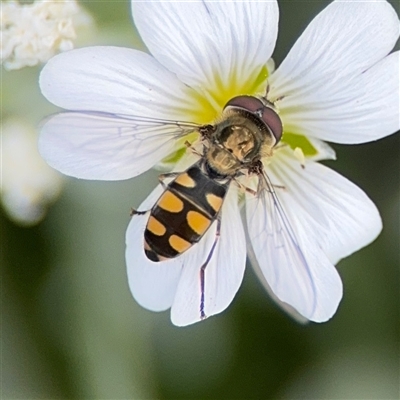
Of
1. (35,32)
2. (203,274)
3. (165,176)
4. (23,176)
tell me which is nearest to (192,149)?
(165,176)

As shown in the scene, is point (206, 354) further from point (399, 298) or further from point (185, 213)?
point (185, 213)

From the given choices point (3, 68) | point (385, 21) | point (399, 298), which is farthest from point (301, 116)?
point (399, 298)

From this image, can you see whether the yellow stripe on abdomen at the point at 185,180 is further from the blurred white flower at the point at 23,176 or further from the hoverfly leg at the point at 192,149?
the blurred white flower at the point at 23,176

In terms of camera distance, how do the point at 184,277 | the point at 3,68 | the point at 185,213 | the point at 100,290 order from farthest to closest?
the point at 100,290
the point at 3,68
the point at 184,277
the point at 185,213

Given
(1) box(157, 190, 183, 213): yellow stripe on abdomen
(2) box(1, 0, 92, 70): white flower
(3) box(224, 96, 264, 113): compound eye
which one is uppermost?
(2) box(1, 0, 92, 70): white flower

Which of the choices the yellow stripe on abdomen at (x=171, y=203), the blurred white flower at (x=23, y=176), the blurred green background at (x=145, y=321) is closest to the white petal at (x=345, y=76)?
the yellow stripe on abdomen at (x=171, y=203)

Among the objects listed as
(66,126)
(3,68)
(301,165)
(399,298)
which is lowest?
(399,298)

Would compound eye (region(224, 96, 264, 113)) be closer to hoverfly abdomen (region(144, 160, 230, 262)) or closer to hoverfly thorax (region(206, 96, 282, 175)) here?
hoverfly thorax (region(206, 96, 282, 175))

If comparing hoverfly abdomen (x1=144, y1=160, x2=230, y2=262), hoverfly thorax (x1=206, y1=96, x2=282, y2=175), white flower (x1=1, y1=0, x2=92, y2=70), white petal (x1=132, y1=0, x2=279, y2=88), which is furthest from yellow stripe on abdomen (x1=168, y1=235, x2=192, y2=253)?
white flower (x1=1, y1=0, x2=92, y2=70)
